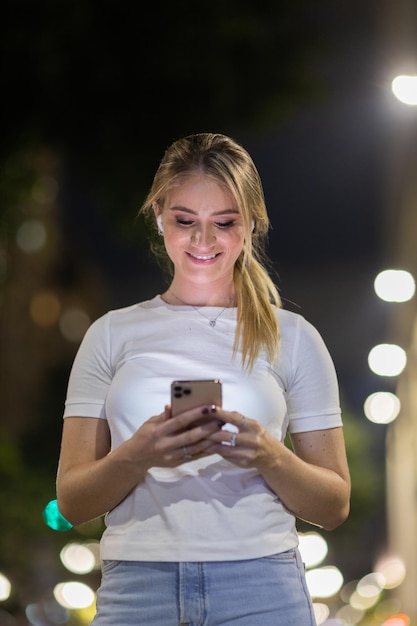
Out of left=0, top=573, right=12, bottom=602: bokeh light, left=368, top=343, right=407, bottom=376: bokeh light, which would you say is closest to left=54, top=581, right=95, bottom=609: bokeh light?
left=0, top=573, right=12, bottom=602: bokeh light

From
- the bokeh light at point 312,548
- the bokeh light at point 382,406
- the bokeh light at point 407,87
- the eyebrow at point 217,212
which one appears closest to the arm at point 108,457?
the eyebrow at point 217,212

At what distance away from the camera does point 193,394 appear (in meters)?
2.75

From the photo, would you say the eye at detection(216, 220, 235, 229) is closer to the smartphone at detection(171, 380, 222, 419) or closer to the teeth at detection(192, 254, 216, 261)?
the teeth at detection(192, 254, 216, 261)

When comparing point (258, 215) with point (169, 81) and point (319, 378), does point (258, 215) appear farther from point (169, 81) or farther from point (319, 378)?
point (169, 81)

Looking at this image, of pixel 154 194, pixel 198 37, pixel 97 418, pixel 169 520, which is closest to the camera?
pixel 169 520

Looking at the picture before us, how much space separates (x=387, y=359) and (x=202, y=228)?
16619mm

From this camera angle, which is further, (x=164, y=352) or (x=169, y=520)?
(x=164, y=352)

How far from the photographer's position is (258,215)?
3.29 meters

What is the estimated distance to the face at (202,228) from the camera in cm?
316

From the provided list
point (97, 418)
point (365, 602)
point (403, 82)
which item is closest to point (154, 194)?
point (97, 418)

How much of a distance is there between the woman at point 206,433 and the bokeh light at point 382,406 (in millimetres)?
19879

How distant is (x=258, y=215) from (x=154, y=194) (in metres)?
0.31

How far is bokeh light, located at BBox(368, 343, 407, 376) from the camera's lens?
18.7 meters

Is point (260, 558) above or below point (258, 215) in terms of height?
below
